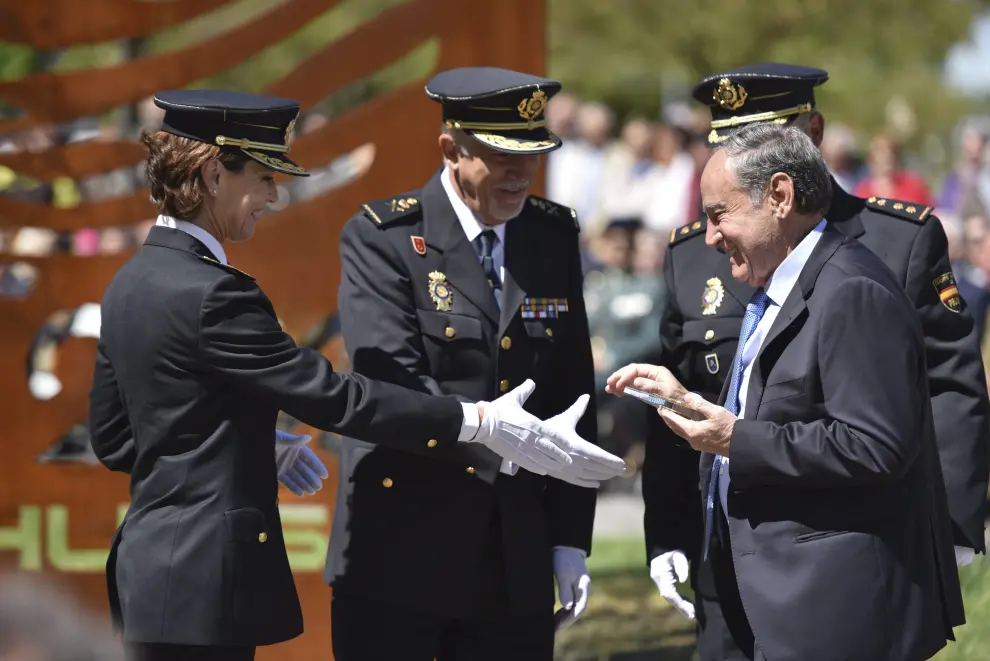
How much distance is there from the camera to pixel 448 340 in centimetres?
378

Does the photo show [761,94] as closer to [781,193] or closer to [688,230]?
[688,230]

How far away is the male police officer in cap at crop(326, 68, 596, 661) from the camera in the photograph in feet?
12.2

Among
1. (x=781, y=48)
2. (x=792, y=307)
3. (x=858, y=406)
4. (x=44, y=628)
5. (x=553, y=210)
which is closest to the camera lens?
(x=44, y=628)

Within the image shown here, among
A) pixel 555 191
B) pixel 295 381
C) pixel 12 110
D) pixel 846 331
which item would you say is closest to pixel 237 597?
pixel 295 381

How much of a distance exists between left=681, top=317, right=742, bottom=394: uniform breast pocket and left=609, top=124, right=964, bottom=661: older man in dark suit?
52cm

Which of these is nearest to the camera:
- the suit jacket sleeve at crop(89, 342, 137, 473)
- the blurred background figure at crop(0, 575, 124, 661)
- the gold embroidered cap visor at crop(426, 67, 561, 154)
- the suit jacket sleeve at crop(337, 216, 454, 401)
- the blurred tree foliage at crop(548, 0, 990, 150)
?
the blurred background figure at crop(0, 575, 124, 661)

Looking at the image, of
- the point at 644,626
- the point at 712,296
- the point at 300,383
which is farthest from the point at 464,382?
the point at 644,626

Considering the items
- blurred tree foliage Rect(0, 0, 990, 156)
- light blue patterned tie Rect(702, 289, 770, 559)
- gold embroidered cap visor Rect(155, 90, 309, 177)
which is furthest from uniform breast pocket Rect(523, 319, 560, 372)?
blurred tree foliage Rect(0, 0, 990, 156)

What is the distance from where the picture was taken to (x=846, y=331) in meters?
3.00

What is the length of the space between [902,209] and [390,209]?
140cm

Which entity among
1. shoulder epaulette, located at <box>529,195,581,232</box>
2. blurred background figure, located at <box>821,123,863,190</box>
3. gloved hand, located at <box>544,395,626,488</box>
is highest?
shoulder epaulette, located at <box>529,195,581,232</box>

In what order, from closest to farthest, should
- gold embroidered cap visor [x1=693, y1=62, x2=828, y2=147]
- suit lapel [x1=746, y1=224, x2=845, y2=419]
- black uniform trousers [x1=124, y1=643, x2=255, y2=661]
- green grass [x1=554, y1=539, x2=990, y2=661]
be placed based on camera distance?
suit lapel [x1=746, y1=224, x2=845, y2=419] → black uniform trousers [x1=124, y1=643, x2=255, y2=661] → gold embroidered cap visor [x1=693, y1=62, x2=828, y2=147] → green grass [x1=554, y1=539, x2=990, y2=661]

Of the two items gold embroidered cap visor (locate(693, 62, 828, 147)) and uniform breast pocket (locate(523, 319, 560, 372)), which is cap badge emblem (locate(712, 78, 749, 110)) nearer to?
gold embroidered cap visor (locate(693, 62, 828, 147))

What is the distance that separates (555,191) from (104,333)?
422 inches
